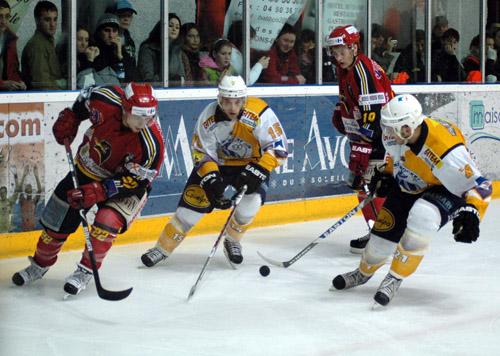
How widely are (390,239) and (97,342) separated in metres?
1.37

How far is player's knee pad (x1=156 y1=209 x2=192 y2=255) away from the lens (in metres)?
5.52

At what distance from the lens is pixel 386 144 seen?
477cm

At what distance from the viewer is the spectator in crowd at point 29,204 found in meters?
5.75

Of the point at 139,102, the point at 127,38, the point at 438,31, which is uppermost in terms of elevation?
the point at 438,31

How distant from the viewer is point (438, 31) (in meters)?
8.73

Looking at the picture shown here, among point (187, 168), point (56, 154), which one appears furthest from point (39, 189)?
point (187, 168)

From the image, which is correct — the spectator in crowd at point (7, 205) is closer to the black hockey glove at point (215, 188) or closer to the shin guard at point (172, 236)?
the shin guard at point (172, 236)

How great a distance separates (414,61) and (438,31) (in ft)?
1.32

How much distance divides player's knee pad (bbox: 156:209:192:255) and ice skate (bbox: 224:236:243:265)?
25cm

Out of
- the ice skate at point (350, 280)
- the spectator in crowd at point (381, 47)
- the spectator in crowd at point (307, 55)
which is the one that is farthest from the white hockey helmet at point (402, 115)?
the spectator in crowd at point (381, 47)

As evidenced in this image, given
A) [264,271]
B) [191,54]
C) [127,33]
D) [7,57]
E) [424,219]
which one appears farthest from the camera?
[191,54]

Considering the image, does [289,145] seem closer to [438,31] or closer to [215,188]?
[215,188]

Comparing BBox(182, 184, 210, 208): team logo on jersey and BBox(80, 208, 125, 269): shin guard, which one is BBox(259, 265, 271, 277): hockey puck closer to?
BBox(182, 184, 210, 208): team logo on jersey

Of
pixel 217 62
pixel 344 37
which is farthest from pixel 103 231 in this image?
pixel 217 62
